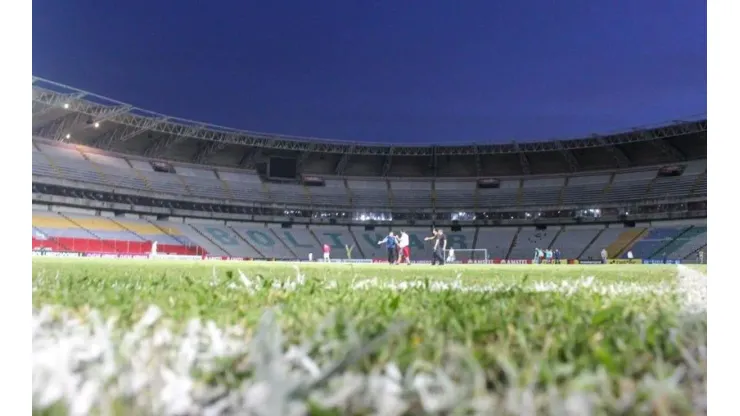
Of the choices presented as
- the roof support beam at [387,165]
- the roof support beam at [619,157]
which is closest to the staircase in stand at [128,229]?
the roof support beam at [387,165]

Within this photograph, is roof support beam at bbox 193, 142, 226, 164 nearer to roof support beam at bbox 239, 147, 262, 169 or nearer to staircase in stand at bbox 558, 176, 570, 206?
roof support beam at bbox 239, 147, 262, 169

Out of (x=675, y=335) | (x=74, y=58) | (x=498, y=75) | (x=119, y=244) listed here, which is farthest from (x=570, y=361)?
(x=498, y=75)

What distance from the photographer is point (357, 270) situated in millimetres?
5840

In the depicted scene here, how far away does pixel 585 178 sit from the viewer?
28141 millimetres

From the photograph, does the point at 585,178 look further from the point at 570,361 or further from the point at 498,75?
the point at 570,361

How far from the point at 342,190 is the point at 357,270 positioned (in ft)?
81.7

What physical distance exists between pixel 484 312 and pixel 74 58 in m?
17.8

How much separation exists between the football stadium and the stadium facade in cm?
12

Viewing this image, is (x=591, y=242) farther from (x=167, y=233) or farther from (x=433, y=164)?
(x=167, y=233)

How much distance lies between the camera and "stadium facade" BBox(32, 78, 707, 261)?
22.9 metres

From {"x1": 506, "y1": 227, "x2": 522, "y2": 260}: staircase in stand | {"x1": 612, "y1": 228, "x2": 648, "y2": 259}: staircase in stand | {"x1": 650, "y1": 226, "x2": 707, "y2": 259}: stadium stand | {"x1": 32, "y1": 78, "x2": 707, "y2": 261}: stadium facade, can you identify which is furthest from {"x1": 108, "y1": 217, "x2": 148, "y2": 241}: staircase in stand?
{"x1": 650, "y1": 226, "x2": 707, "y2": 259}: stadium stand

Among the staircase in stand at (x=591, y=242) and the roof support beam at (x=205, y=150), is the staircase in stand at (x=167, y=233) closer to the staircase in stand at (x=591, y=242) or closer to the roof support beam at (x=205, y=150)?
the roof support beam at (x=205, y=150)
